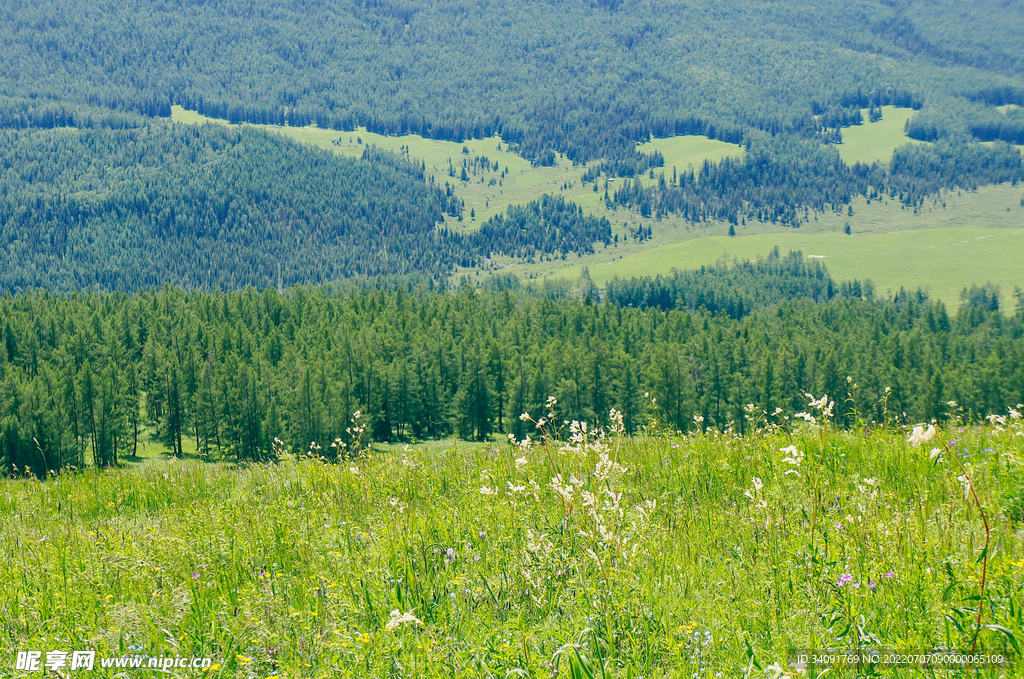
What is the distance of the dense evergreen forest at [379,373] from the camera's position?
321 feet

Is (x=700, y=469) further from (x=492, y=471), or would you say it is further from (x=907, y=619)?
(x=907, y=619)

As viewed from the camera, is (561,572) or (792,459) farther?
(792,459)

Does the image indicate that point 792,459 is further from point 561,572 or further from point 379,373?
point 379,373

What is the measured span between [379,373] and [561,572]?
115 metres

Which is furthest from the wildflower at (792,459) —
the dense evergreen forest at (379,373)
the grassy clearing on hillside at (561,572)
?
the dense evergreen forest at (379,373)

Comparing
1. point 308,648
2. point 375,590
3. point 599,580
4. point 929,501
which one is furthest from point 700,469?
point 308,648

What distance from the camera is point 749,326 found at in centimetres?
15950

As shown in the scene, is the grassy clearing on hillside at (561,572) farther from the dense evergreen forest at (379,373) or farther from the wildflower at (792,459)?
the dense evergreen forest at (379,373)

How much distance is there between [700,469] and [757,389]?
111 metres

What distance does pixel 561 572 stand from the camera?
6230mm

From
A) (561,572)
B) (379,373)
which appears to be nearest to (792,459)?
(561,572)

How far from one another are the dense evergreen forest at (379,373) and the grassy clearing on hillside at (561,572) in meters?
82.4

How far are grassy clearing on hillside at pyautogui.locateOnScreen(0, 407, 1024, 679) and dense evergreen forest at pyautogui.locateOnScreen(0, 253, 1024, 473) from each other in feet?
270

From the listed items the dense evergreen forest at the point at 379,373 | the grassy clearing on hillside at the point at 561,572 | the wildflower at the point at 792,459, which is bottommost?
the dense evergreen forest at the point at 379,373
